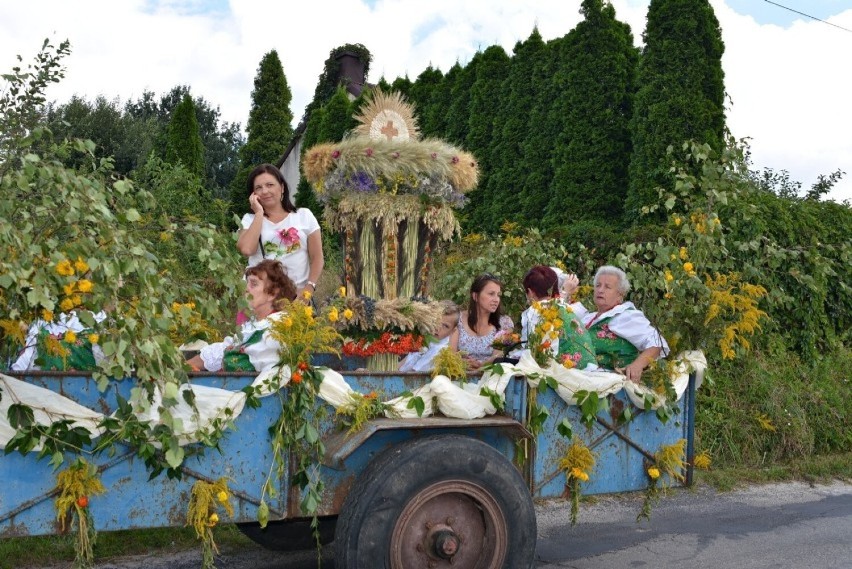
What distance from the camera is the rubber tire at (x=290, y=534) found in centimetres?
458

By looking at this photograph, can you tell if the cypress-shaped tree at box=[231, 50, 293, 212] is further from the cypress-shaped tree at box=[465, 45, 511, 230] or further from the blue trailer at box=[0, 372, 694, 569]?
the blue trailer at box=[0, 372, 694, 569]

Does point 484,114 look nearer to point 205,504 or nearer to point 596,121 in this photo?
point 596,121

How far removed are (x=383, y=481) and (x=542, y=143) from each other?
978cm

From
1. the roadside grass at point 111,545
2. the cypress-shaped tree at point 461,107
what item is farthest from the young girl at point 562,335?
the cypress-shaped tree at point 461,107

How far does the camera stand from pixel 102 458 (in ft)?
9.80

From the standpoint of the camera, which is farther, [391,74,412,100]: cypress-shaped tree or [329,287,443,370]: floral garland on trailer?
[391,74,412,100]: cypress-shaped tree

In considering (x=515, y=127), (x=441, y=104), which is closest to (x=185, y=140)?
(x=441, y=104)

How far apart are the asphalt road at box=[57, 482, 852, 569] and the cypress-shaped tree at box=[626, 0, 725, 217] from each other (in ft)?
14.4

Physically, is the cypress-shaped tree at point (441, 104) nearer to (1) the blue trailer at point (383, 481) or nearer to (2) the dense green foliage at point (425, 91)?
(2) the dense green foliage at point (425, 91)

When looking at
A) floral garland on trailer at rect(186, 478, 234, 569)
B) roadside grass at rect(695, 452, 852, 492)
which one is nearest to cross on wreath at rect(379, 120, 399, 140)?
floral garland on trailer at rect(186, 478, 234, 569)

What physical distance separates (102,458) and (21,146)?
105cm

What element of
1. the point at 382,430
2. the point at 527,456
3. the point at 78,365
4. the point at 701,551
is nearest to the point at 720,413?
the point at 701,551

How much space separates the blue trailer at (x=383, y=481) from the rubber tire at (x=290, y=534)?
1189 mm

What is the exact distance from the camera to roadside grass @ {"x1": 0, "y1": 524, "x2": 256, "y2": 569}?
4.42 m
